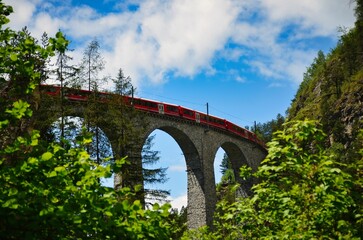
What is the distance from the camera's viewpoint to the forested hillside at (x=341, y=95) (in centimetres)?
4475

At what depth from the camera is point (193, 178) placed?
38.6 metres

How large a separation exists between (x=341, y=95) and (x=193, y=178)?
888 inches

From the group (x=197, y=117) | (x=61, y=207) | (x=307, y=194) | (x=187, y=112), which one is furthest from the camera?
(x=197, y=117)

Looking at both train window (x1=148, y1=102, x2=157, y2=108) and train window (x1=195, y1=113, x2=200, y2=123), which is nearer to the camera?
train window (x1=148, y1=102, x2=157, y2=108)

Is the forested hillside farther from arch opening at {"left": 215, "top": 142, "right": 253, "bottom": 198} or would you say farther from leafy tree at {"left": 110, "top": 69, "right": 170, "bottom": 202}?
leafy tree at {"left": 110, "top": 69, "right": 170, "bottom": 202}

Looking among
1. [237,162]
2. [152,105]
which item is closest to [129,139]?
[152,105]

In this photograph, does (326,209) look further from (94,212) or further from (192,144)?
(192,144)

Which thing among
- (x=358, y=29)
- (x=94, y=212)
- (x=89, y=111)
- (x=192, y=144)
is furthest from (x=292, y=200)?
(x=358, y=29)

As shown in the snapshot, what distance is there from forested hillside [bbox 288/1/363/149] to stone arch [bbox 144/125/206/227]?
49.8 ft

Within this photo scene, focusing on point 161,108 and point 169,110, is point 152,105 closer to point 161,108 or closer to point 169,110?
point 161,108

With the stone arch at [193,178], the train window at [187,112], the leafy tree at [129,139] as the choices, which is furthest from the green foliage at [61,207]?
the train window at [187,112]

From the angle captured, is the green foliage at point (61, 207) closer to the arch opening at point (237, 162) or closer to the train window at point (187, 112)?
the train window at point (187, 112)

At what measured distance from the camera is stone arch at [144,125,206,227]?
37156 millimetres

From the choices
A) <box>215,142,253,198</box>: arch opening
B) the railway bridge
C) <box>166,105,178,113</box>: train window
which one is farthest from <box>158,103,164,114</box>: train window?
<box>215,142,253,198</box>: arch opening
